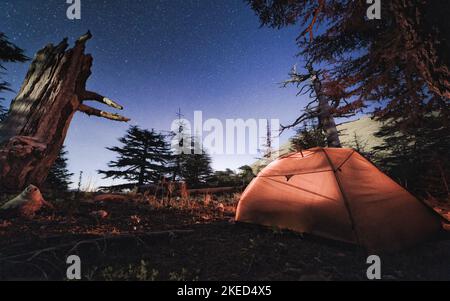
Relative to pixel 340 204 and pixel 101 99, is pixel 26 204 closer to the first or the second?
pixel 101 99

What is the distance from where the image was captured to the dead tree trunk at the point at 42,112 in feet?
18.4

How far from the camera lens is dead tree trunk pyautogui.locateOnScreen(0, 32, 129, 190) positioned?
5598 millimetres

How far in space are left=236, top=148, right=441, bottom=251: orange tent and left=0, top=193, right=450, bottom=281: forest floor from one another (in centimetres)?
22

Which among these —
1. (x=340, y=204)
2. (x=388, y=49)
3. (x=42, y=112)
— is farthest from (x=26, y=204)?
(x=388, y=49)

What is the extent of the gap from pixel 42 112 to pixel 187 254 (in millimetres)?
6480

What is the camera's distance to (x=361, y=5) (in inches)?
181

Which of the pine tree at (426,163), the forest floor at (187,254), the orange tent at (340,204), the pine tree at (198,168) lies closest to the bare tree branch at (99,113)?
the forest floor at (187,254)

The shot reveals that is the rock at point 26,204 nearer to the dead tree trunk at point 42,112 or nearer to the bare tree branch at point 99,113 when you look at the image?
the dead tree trunk at point 42,112

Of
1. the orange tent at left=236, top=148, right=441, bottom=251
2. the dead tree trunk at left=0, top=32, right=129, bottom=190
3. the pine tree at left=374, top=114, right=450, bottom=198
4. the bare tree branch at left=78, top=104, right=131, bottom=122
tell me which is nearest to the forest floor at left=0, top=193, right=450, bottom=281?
the orange tent at left=236, top=148, right=441, bottom=251

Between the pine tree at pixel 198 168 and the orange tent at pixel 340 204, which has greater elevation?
the pine tree at pixel 198 168

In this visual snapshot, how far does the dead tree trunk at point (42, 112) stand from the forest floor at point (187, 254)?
2487mm

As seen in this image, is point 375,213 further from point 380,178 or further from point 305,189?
point 305,189
